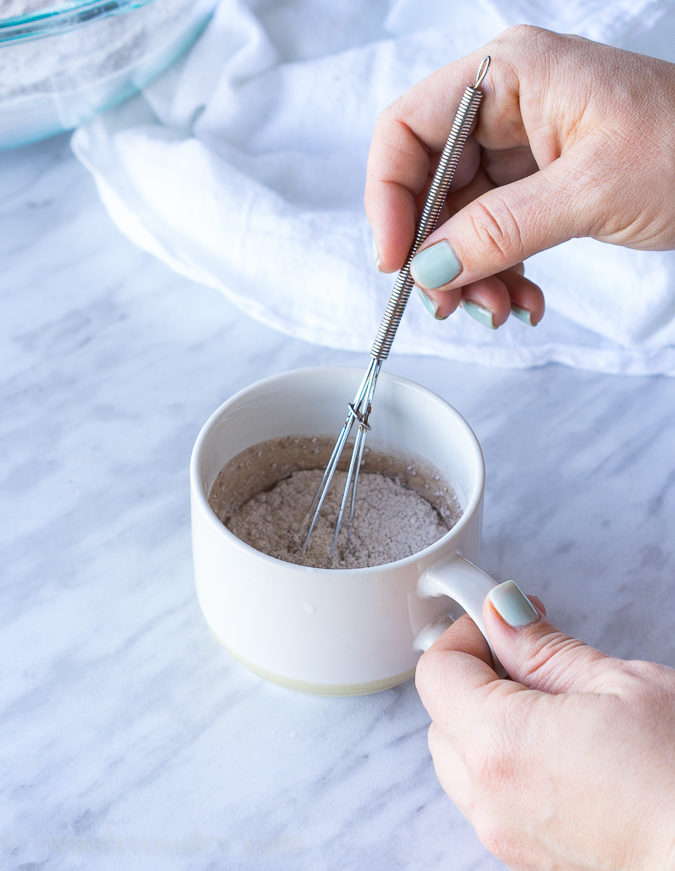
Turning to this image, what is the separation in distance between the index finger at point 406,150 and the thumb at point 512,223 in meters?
0.05

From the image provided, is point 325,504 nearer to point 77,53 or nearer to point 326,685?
point 326,685

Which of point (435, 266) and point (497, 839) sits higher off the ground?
point (435, 266)

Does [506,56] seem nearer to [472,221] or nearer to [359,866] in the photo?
[472,221]

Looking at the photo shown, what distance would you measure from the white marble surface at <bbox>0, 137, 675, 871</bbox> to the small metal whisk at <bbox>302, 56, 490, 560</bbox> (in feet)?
0.33

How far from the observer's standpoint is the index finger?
0.52m

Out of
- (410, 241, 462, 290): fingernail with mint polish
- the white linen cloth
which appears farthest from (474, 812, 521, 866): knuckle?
the white linen cloth

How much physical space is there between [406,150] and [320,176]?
9.2 inches

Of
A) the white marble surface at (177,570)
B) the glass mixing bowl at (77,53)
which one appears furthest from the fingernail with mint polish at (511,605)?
the glass mixing bowl at (77,53)

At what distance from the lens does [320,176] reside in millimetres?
778

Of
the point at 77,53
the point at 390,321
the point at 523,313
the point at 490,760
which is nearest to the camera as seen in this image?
the point at 490,760

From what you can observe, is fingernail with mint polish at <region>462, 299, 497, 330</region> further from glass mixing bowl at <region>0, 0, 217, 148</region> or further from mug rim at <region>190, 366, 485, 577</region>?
glass mixing bowl at <region>0, 0, 217, 148</region>

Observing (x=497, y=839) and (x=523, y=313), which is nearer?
(x=497, y=839)

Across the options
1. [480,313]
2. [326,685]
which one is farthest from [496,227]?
[326,685]

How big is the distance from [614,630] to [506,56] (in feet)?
1.05
